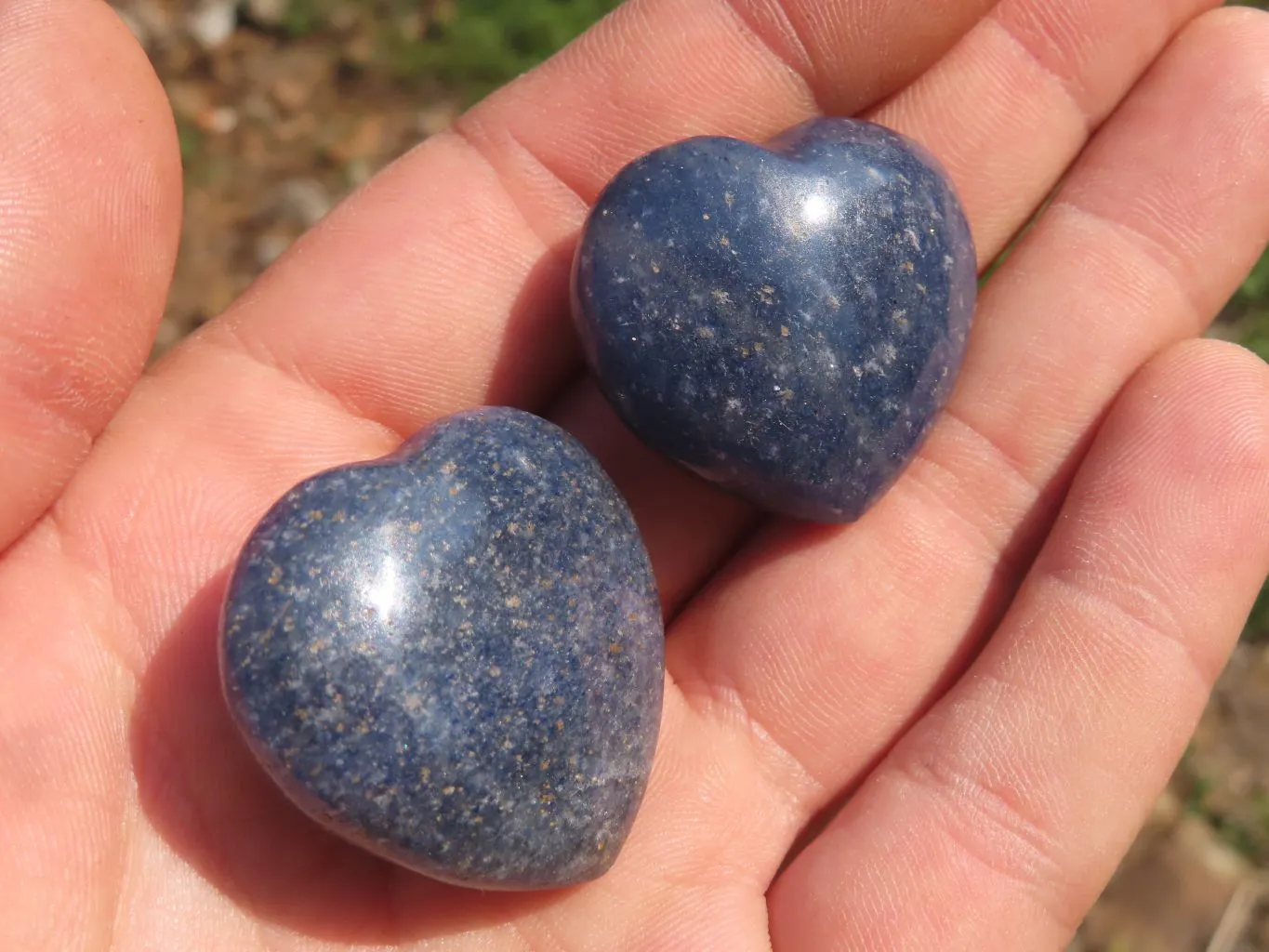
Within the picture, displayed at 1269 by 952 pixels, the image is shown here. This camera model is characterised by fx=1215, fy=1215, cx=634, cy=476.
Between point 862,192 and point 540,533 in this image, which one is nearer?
point 540,533

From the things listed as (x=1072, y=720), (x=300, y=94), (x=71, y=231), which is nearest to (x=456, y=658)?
(x=71, y=231)

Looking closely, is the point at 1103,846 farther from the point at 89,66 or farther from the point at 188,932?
the point at 89,66

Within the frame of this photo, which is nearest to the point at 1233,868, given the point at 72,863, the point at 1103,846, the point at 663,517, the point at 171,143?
the point at 1103,846

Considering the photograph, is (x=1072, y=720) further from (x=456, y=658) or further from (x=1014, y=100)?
(x=1014, y=100)

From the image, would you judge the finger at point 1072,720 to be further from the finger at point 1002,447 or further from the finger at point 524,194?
the finger at point 524,194

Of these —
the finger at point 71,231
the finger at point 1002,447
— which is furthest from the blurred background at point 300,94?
the finger at point 71,231

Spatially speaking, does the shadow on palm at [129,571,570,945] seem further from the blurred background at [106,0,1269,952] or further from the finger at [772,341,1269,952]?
the blurred background at [106,0,1269,952]

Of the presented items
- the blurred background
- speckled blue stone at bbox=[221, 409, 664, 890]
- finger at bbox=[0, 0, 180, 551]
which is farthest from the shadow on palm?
the blurred background
